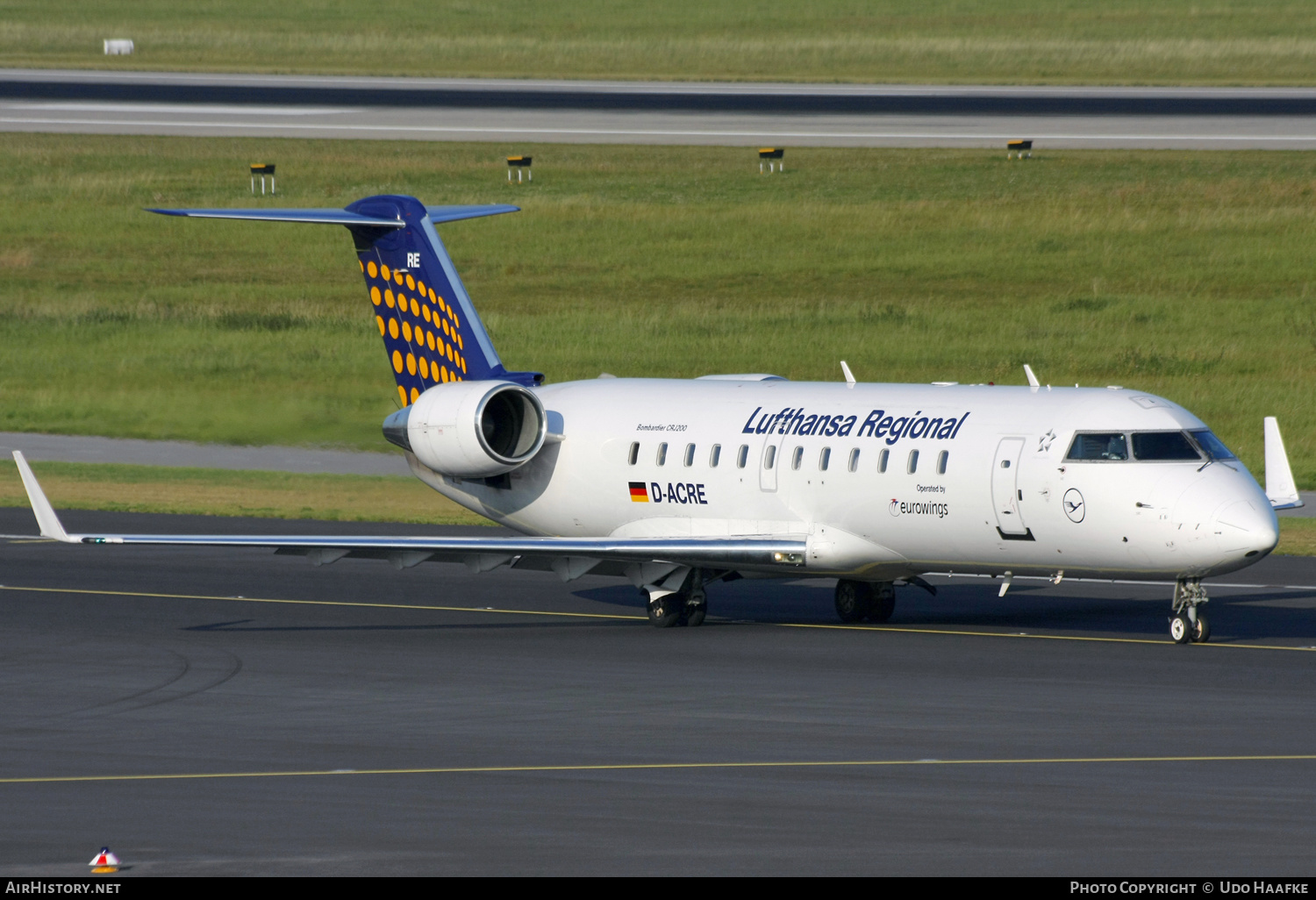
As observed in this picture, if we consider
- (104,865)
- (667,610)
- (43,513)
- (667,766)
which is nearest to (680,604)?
(667,610)

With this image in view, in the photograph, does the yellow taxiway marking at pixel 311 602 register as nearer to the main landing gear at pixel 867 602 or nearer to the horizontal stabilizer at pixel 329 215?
the main landing gear at pixel 867 602

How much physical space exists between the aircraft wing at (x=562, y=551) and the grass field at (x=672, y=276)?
2308cm

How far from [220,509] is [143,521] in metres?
2.48

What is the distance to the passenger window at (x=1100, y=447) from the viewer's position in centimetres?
2745

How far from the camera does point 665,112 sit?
92.6m

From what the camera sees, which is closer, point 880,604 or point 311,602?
point 880,604

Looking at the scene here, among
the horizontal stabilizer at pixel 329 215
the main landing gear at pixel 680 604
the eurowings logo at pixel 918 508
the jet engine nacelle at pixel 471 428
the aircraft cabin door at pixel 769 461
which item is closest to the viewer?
the eurowings logo at pixel 918 508

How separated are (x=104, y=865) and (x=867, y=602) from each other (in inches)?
669

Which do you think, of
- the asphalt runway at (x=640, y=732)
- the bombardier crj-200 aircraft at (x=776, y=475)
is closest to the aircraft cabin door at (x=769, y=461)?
the bombardier crj-200 aircraft at (x=776, y=475)

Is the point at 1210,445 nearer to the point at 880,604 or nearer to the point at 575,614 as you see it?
the point at 880,604

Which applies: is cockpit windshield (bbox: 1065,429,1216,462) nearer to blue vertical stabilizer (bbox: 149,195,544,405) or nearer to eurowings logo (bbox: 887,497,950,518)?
eurowings logo (bbox: 887,497,950,518)

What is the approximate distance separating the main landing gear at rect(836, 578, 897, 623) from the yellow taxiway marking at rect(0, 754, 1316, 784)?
10499 mm

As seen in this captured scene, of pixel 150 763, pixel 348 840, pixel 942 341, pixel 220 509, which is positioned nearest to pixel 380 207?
pixel 220 509

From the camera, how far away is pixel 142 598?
33.4 m
